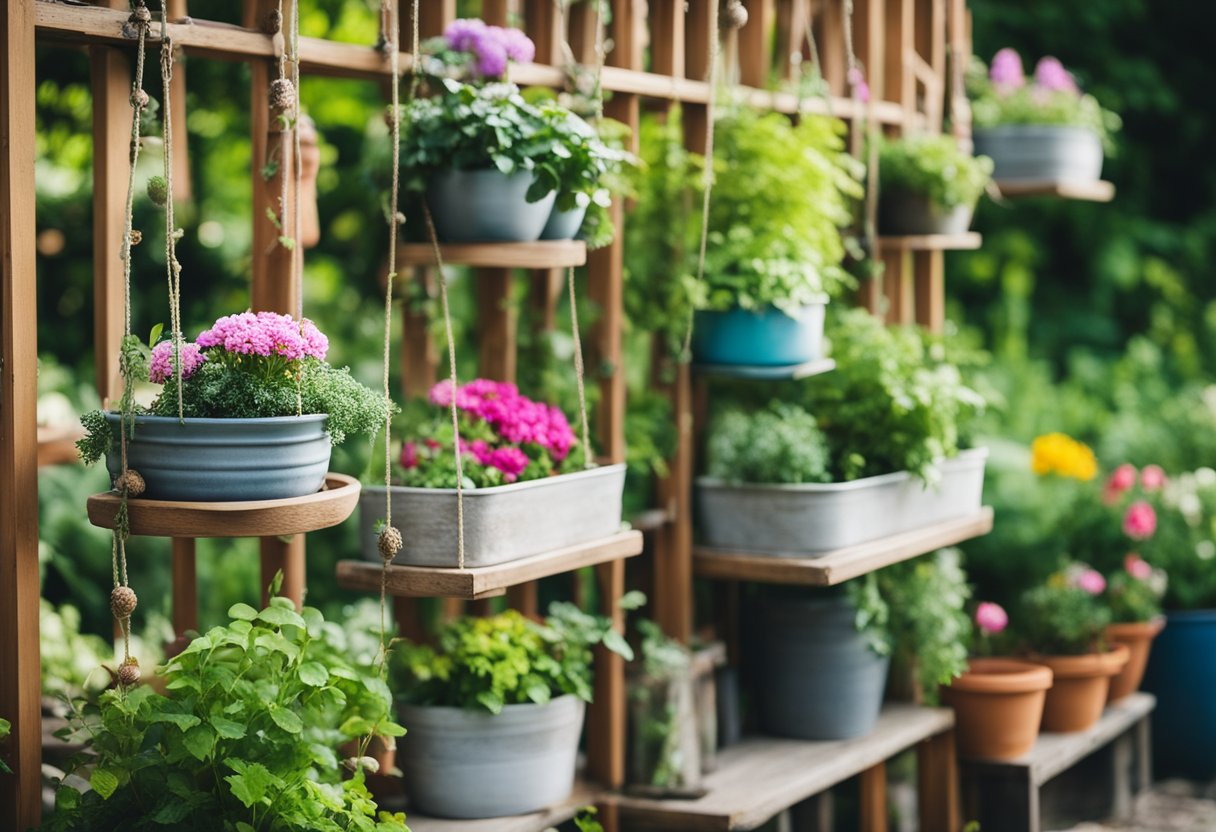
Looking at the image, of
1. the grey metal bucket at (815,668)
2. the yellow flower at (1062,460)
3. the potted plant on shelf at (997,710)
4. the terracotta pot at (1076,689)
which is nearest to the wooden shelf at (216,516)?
the grey metal bucket at (815,668)

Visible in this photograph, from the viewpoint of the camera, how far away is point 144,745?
284 cm

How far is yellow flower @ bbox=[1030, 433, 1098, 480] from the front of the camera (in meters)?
5.78

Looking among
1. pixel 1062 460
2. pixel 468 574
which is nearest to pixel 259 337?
pixel 468 574

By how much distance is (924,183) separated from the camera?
4.74m

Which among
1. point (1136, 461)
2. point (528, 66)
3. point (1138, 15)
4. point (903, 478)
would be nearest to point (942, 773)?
point (903, 478)

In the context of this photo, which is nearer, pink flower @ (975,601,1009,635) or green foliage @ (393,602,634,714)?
green foliage @ (393,602,634,714)

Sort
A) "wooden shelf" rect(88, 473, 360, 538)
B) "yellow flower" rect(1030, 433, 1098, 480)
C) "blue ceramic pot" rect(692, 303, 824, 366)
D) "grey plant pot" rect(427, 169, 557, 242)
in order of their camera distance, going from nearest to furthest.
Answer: "wooden shelf" rect(88, 473, 360, 538) → "grey plant pot" rect(427, 169, 557, 242) → "blue ceramic pot" rect(692, 303, 824, 366) → "yellow flower" rect(1030, 433, 1098, 480)

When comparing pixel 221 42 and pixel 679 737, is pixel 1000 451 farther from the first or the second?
pixel 221 42

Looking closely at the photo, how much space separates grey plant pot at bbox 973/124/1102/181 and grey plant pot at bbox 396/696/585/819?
9.10 ft

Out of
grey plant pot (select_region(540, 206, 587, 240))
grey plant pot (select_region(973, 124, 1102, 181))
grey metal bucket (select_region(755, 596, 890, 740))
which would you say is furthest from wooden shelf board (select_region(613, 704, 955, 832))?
grey plant pot (select_region(973, 124, 1102, 181))

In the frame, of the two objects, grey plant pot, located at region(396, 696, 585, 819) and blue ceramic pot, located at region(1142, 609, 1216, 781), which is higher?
grey plant pot, located at region(396, 696, 585, 819)

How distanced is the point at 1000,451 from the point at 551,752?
3141mm

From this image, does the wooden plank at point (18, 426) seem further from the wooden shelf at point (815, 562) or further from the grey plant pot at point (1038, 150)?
the grey plant pot at point (1038, 150)

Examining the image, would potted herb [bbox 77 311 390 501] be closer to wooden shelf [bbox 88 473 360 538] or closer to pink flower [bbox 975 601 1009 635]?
wooden shelf [bbox 88 473 360 538]
